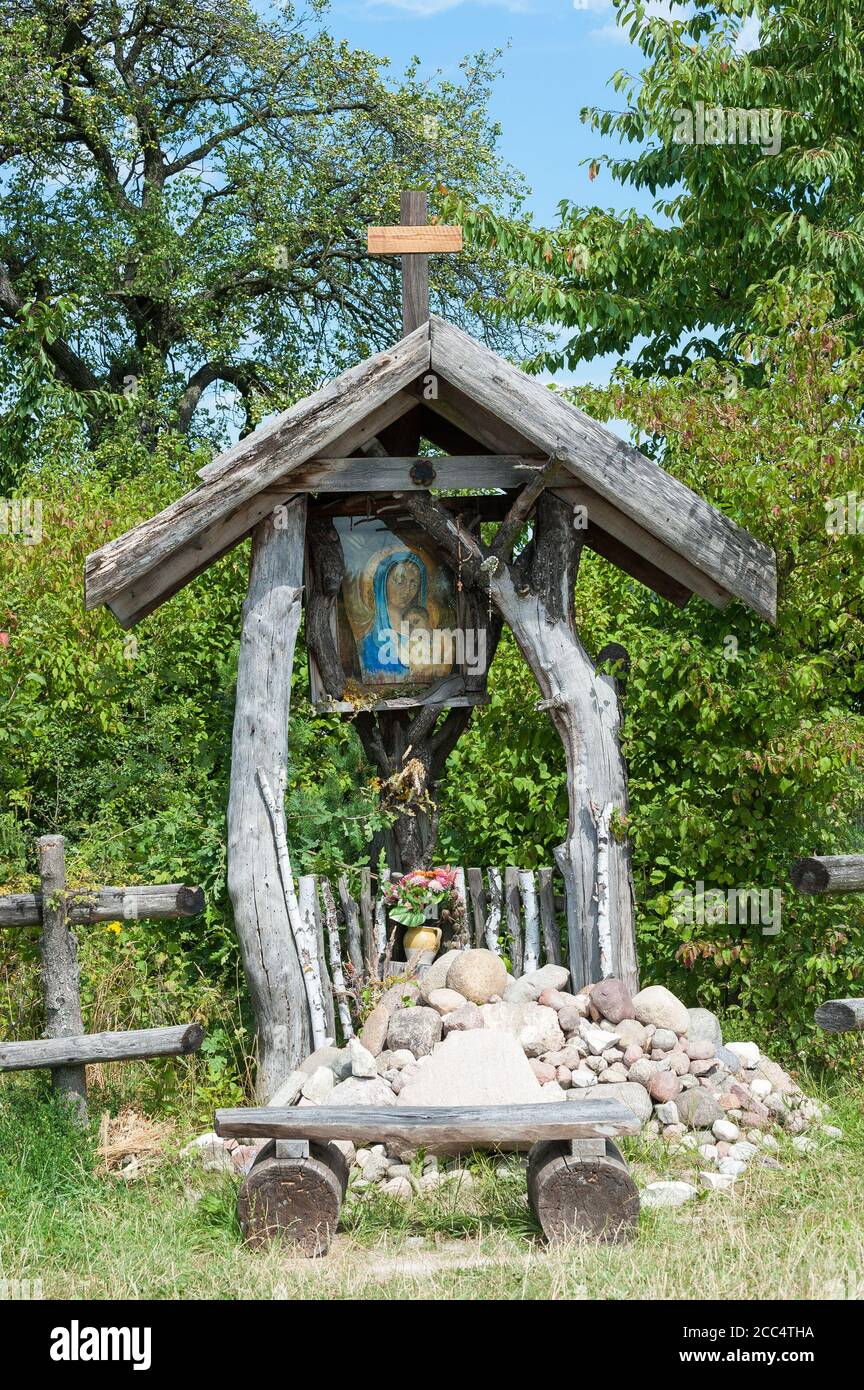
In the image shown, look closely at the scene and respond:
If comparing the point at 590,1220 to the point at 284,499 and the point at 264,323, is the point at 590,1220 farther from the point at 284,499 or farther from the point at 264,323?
the point at 264,323

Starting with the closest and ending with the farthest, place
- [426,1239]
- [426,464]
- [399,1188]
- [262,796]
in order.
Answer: [426,1239]
[399,1188]
[262,796]
[426,464]

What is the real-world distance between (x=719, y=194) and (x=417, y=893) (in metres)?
8.26

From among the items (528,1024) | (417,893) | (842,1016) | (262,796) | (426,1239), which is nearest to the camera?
(426,1239)

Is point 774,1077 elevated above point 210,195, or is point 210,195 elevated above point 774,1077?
point 210,195

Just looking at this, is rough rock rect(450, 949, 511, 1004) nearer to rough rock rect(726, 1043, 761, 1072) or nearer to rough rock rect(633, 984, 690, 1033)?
rough rock rect(633, 984, 690, 1033)

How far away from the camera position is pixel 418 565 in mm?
6629

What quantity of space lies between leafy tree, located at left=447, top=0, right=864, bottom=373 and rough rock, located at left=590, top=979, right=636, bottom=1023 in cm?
704

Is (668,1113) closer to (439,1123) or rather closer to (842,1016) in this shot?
(842,1016)

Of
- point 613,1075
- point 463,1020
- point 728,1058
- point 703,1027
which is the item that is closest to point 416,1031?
point 463,1020

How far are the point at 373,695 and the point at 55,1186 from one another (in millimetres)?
2780

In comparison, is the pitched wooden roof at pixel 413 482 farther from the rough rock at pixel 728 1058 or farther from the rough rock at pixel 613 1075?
the rough rock at pixel 613 1075

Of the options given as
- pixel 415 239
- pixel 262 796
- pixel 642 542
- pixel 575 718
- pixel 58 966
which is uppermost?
pixel 415 239

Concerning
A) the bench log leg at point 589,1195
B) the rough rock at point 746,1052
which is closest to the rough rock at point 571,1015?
the rough rock at point 746,1052

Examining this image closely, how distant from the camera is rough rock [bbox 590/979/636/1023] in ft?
19.3
